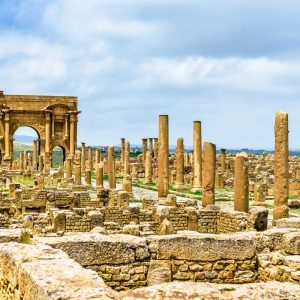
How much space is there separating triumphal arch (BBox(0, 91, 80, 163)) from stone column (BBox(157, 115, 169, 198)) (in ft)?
104

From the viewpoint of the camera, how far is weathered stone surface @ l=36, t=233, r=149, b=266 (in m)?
6.64

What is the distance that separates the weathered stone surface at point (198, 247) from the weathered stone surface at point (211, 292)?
246 centimetres

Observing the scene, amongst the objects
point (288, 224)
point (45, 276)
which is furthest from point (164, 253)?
point (288, 224)

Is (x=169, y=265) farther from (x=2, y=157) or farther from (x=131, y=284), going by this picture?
(x=2, y=157)

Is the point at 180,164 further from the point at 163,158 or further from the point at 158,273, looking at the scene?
the point at 158,273

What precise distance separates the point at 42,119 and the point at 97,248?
52408 millimetres

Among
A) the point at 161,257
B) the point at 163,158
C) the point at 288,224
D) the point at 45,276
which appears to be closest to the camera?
the point at 45,276

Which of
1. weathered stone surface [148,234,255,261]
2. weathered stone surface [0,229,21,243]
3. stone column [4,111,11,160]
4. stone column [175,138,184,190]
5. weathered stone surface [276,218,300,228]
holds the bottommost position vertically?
weathered stone surface [276,218,300,228]

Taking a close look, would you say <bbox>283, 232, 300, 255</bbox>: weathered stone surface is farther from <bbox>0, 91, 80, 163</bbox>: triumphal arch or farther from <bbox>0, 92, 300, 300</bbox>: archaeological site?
<bbox>0, 91, 80, 163</bbox>: triumphal arch

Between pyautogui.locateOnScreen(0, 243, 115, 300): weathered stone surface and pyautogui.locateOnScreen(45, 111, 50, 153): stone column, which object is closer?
pyautogui.locateOnScreen(0, 243, 115, 300): weathered stone surface

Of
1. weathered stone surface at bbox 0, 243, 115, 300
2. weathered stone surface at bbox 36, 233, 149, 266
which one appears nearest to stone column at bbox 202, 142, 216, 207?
weathered stone surface at bbox 36, 233, 149, 266

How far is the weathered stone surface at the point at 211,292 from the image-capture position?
4301 mm

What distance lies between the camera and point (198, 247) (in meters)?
7.21

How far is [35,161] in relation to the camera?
5953cm
